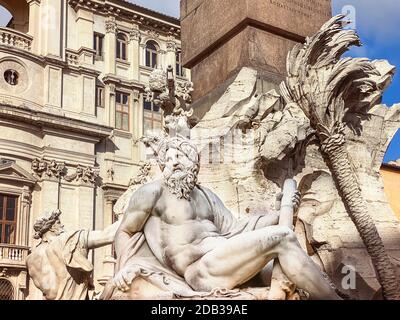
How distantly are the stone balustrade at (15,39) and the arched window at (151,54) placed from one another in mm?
5420

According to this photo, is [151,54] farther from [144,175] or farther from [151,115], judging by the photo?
[144,175]

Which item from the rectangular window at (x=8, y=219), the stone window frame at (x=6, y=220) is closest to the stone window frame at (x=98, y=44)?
the stone window frame at (x=6, y=220)

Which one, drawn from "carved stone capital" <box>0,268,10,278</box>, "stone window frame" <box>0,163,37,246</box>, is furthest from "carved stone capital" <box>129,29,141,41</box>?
"carved stone capital" <box>0,268,10,278</box>

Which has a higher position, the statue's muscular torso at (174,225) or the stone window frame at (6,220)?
the stone window frame at (6,220)

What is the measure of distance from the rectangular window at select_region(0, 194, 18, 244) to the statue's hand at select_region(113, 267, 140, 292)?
746 inches

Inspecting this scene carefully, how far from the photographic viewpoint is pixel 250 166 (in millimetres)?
7059

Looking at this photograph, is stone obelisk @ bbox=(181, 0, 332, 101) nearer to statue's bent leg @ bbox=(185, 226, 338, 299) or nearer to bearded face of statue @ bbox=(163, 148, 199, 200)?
bearded face of statue @ bbox=(163, 148, 199, 200)

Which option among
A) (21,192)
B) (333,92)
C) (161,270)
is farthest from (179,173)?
(21,192)

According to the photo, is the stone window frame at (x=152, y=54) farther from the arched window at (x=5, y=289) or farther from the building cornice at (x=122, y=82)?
the arched window at (x=5, y=289)

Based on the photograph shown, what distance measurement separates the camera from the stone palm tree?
7.39 m

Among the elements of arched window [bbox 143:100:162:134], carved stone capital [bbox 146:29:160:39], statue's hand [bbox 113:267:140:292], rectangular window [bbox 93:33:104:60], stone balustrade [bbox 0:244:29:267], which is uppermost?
carved stone capital [bbox 146:29:160:39]

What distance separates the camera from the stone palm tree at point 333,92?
7387mm

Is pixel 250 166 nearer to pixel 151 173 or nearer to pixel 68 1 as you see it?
pixel 151 173
